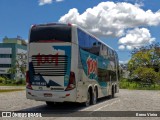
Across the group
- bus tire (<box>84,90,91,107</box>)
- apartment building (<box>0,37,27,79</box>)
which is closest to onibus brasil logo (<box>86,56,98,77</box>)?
bus tire (<box>84,90,91,107</box>)

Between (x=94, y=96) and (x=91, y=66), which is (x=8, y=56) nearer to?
(x=94, y=96)

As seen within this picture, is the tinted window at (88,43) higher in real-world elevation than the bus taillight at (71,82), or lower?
higher

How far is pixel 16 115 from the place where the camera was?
1497 centimetres

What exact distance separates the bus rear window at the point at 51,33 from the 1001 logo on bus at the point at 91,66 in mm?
2806

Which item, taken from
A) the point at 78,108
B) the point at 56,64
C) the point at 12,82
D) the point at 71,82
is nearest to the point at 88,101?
the point at 78,108

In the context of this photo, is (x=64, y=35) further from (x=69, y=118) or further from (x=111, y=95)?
(x=111, y=95)

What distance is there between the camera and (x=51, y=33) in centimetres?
1803

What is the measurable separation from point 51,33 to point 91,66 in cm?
388

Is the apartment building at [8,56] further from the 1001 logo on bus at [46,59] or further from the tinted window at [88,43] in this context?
the 1001 logo on bus at [46,59]

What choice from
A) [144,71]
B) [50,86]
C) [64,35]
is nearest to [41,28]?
[64,35]

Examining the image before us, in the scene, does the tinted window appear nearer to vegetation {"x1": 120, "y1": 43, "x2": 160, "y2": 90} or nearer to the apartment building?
vegetation {"x1": 120, "y1": 43, "x2": 160, "y2": 90}

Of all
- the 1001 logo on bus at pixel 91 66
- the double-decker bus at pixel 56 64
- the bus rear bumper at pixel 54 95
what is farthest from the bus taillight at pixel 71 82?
the 1001 logo on bus at pixel 91 66

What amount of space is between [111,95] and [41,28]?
13482mm

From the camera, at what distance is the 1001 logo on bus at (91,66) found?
791 inches
